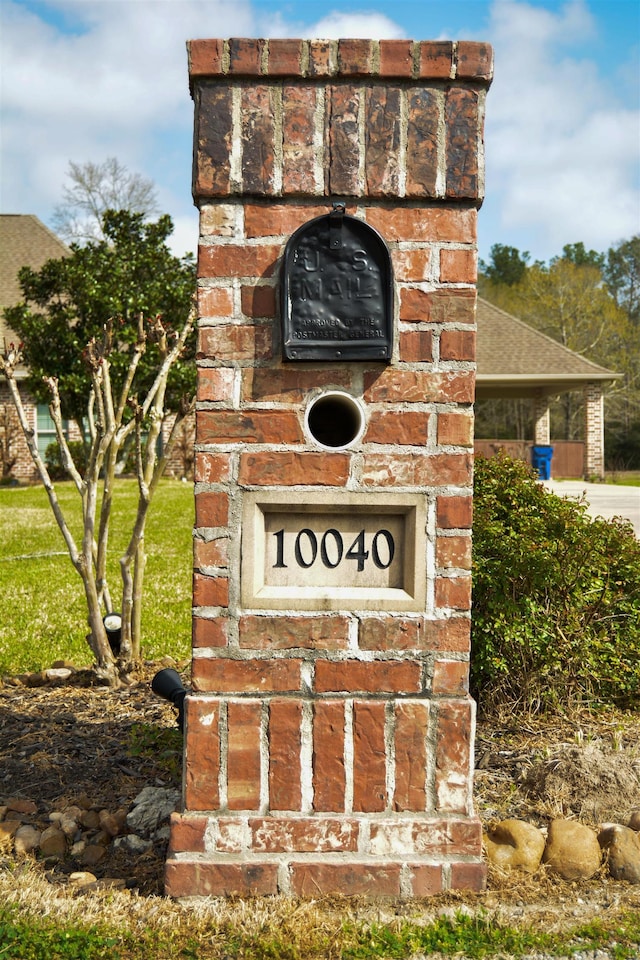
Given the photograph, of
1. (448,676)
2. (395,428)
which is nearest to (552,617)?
(448,676)

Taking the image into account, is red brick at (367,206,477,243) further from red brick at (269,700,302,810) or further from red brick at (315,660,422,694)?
red brick at (269,700,302,810)

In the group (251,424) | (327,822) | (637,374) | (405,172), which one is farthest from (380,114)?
(637,374)

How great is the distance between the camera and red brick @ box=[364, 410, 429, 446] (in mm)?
2367

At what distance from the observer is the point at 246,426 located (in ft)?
7.72

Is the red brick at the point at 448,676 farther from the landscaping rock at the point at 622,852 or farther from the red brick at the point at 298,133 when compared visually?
the red brick at the point at 298,133

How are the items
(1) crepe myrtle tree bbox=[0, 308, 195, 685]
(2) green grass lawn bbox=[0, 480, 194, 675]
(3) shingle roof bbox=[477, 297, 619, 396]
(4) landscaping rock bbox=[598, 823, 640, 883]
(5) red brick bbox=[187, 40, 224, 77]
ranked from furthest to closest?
(3) shingle roof bbox=[477, 297, 619, 396]
(2) green grass lawn bbox=[0, 480, 194, 675]
(1) crepe myrtle tree bbox=[0, 308, 195, 685]
(4) landscaping rock bbox=[598, 823, 640, 883]
(5) red brick bbox=[187, 40, 224, 77]

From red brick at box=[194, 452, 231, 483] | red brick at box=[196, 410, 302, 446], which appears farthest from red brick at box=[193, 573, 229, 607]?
red brick at box=[196, 410, 302, 446]

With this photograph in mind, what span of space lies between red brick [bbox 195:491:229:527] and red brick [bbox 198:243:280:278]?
613mm

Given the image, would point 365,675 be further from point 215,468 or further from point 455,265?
point 455,265

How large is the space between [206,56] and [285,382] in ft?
2.94

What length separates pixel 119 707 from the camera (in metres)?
3.95

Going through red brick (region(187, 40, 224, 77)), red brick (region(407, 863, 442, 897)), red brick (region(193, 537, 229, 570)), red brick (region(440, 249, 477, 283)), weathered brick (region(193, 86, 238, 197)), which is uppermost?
red brick (region(187, 40, 224, 77))

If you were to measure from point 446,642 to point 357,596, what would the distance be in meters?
0.28

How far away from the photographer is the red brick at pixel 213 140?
7.58ft
